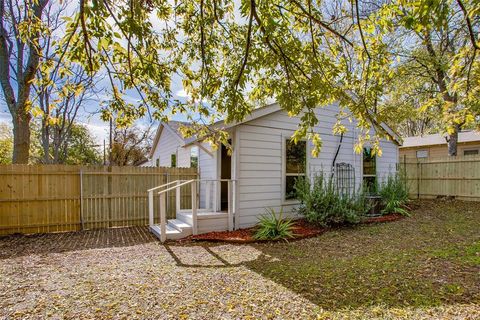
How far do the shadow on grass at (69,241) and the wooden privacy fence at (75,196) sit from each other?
1.36ft

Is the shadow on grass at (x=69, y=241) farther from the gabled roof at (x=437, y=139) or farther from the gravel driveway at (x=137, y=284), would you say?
the gabled roof at (x=437, y=139)

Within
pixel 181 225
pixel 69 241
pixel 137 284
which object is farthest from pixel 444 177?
pixel 69 241

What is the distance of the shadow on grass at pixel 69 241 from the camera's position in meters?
5.43

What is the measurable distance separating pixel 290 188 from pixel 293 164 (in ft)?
2.23

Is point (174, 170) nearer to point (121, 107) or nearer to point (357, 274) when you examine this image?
point (121, 107)

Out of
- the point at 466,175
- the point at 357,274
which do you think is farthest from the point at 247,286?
the point at 466,175

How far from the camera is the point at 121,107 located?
433 cm

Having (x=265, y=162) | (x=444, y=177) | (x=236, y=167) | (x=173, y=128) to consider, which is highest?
(x=173, y=128)

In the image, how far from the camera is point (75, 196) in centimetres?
752

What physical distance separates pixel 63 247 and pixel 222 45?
5054mm

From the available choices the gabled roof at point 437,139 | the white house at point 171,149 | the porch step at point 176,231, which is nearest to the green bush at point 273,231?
the porch step at point 176,231

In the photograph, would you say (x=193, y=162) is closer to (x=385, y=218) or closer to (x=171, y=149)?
(x=171, y=149)

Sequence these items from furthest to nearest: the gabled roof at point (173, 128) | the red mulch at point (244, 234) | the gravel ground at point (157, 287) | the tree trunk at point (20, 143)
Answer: the gabled roof at point (173, 128) < the tree trunk at point (20, 143) < the red mulch at point (244, 234) < the gravel ground at point (157, 287)

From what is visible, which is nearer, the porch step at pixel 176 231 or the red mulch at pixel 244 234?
the red mulch at pixel 244 234
